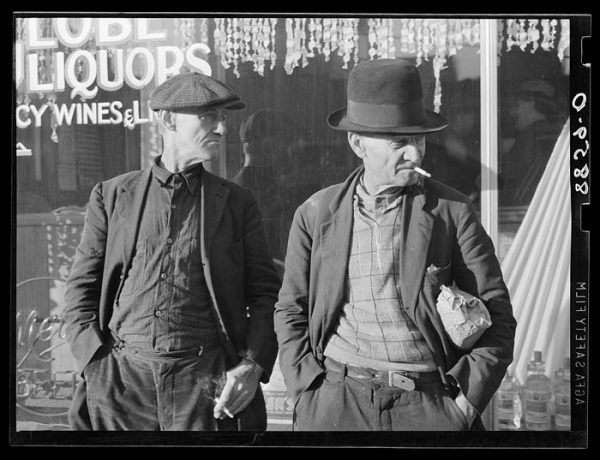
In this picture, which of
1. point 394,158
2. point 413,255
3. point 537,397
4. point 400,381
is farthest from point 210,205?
point 537,397

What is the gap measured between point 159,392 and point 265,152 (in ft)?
5.10

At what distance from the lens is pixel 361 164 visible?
5.43m

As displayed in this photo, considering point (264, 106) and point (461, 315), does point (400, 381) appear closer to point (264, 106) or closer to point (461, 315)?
point (461, 315)

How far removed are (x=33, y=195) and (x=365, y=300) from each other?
2.14 m

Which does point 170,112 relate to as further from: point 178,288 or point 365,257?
point 365,257

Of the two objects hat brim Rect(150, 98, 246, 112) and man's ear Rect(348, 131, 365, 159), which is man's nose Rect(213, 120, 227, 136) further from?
man's ear Rect(348, 131, 365, 159)

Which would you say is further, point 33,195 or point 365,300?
point 33,195

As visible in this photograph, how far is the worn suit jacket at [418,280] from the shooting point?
5195mm

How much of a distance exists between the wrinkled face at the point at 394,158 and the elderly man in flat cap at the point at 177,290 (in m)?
0.78

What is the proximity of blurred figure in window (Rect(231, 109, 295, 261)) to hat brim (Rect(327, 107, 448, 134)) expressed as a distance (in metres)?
0.28

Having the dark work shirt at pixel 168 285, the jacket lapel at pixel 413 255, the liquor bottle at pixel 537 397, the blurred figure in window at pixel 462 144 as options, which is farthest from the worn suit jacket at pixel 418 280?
the dark work shirt at pixel 168 285

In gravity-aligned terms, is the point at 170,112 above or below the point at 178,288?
above

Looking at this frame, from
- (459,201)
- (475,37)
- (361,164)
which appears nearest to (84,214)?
(361,164)

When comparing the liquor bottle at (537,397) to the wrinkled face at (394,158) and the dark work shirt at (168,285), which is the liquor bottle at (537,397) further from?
the dark work shirt at (168,285)
